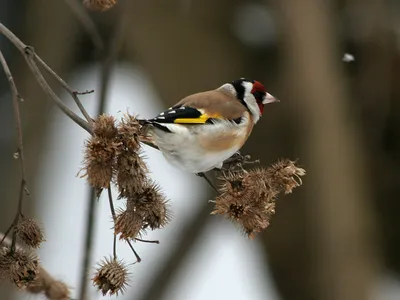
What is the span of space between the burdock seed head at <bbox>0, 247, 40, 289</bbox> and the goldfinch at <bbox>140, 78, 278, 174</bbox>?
32 cm

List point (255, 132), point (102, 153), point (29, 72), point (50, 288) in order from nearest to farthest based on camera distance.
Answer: point (102, 153) → point (50, 288) → point (29, 72) → point (255, 132)

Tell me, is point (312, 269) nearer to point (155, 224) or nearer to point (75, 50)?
point (75, 50)

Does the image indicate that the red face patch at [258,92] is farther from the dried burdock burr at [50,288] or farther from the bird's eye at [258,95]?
the dried burdock burr at [50,288]

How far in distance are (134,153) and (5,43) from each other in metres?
2.39

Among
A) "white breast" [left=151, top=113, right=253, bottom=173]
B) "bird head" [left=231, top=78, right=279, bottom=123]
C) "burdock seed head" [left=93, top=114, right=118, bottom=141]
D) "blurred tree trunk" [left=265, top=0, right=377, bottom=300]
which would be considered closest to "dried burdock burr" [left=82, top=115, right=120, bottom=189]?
"burdock seed head" [left=93, top=114, right=118, bottom=141]

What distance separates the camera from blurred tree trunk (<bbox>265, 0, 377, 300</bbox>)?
10.5ft

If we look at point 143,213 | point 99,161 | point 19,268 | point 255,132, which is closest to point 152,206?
point 143,213

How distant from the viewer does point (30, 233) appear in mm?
1389

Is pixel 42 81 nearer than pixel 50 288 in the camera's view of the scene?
Yes

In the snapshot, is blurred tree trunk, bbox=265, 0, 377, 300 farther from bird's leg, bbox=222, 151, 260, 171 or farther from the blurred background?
bird's leg, bbox=222, 151, 260, 171

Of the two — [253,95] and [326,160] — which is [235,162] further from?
[326,160]

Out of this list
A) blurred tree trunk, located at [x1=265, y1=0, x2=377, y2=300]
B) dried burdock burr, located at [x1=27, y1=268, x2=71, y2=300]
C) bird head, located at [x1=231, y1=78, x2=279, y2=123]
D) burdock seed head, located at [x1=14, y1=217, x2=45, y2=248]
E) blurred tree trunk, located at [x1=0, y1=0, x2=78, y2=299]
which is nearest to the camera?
burdock seed head, located at [x1=14, y1=217, x2=45, y2=248]

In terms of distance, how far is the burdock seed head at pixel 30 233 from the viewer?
4.56 feet

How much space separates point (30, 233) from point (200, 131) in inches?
17.4
